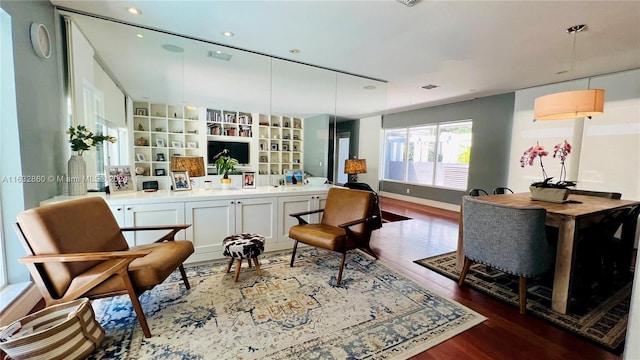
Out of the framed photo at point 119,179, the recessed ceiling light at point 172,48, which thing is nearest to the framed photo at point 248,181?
the framed photo at point 119,179

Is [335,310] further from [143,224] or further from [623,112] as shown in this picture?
[623,112]

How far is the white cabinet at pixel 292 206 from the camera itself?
332 centimetres

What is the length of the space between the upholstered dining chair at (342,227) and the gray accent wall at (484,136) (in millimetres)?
3983

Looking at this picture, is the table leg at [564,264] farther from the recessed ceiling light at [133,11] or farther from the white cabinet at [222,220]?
the recessed ceiling light at [133,11]

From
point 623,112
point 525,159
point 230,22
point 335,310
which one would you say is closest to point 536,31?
point 525,159

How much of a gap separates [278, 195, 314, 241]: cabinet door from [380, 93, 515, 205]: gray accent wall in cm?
432

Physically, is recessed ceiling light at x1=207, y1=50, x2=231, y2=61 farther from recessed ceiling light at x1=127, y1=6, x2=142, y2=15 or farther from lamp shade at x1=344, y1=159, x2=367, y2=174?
lamp shade at x1=344, y1=159, x2=367, y2=174

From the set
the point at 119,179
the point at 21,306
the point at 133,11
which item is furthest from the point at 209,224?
the point at 133,11

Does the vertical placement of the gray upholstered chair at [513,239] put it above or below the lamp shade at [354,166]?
below

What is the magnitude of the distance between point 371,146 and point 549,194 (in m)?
5.48

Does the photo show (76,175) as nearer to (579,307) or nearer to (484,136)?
(579,307)

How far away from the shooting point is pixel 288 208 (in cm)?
337

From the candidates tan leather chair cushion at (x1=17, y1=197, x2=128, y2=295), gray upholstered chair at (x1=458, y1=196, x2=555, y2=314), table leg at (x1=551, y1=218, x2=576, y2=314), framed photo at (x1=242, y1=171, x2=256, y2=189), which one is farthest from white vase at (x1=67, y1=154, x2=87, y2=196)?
table leg at (x1=551, y1=218, x2=576, y2=314)

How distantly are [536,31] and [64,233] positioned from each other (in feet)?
14.3
